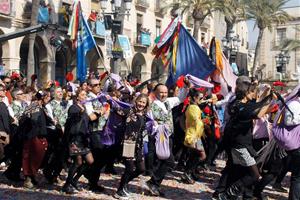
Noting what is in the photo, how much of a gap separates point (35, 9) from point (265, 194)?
48.1 feet

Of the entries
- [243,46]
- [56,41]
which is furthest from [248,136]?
[243,46]

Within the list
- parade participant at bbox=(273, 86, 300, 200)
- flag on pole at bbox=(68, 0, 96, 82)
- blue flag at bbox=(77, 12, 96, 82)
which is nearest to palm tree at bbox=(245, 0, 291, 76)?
flag on pole at bbox=(68, 0, 96, 82)

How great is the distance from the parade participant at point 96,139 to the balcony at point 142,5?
23732 mm

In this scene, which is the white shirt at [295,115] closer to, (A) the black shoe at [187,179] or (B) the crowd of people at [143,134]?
(B) the crowd of people at [143,134]

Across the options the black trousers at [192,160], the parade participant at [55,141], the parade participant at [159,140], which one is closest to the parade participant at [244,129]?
the parade participant at [159,140]

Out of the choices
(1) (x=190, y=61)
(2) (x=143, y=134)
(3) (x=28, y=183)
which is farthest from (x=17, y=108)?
(1) (x=190, y=61)

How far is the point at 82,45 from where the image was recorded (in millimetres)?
9375

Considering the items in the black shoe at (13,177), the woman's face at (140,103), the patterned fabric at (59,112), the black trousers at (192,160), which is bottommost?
the black shoe at (13,177)

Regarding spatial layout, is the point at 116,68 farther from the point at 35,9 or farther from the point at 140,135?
the point at 140,135

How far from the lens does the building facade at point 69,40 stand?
21.2m

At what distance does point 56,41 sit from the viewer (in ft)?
73.7

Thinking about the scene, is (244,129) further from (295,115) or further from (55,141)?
(55,141)

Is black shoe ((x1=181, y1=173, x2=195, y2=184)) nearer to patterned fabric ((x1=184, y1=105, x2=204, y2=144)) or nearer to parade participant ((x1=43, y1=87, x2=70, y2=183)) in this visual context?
patterned fabric ((x1=184, y1=105, x2=204, y2=144))

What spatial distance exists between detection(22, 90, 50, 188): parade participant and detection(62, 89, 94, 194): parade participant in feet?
1.65
